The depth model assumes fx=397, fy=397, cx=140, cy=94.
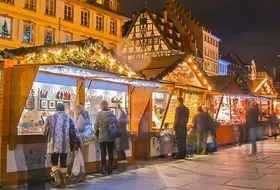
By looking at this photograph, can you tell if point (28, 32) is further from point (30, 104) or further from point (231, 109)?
point (30, 104)

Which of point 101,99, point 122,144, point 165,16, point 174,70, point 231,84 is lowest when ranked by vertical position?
point 122,144

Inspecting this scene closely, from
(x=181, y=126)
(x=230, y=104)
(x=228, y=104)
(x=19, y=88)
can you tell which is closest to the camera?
(x=19, y=88)

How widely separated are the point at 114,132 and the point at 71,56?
2.11 metres

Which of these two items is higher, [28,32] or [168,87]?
[28,32]

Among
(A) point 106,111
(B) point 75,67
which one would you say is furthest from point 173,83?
(B) point 75,67

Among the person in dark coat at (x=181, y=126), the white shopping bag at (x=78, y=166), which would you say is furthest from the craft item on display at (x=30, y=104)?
the person in dark coat at (x=181, y=126)

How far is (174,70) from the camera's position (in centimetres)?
1345

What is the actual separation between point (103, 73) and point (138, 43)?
122 feet

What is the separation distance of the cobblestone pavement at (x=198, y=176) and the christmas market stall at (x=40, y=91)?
1112mm

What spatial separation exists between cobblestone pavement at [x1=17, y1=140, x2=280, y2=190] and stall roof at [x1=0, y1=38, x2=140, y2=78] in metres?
2.44

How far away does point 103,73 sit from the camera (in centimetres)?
890

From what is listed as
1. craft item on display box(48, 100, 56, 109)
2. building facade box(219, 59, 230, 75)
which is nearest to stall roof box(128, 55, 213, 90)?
craft item on display box(48, 100, 56, 109)

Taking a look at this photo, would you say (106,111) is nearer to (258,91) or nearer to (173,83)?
(173,83)

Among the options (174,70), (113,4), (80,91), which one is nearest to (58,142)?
(80,91)
